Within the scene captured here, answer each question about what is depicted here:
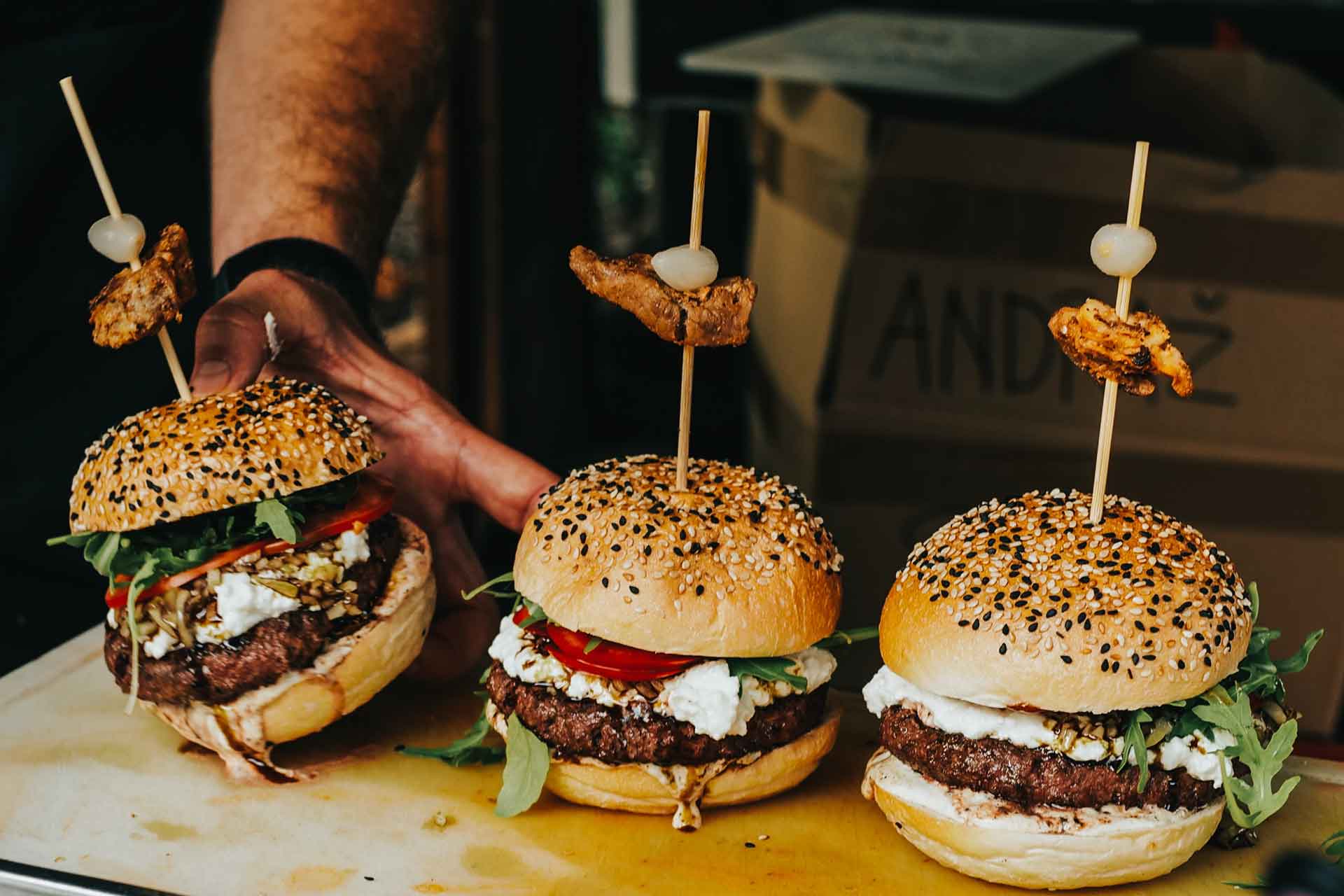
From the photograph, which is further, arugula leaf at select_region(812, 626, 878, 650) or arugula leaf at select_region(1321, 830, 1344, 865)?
arugula leaf at select_region(812, 626, 878, 650)

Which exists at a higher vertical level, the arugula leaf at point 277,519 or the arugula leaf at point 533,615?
the arugula leaf at point 277,519

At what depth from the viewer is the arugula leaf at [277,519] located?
2371 millimetres

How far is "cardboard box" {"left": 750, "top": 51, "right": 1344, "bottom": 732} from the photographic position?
3.70 m

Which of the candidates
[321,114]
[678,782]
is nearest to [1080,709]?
[678,782]

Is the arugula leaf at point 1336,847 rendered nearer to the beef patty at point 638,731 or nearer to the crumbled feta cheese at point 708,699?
the beef patty at point 638,731

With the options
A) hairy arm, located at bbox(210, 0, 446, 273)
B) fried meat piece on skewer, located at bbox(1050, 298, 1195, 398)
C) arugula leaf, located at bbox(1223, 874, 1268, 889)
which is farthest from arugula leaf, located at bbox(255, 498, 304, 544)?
arugula leaf, located at bbox(1223, 874, 1268, 889)

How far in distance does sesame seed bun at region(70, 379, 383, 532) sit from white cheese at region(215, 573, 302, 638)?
0.15 meters

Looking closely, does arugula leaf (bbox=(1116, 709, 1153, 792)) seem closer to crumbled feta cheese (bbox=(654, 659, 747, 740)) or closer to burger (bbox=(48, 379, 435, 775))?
crumbled feta cheese (bbox=(654, 659, 747, 740))

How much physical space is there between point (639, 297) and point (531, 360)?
4569 millimetres

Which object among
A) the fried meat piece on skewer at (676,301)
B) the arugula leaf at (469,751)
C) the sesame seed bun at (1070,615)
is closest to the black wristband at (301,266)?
the fried meat piece on skewer at (676,301)

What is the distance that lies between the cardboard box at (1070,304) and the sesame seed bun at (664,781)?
6.16 feet

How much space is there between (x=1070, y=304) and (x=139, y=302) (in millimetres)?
2738

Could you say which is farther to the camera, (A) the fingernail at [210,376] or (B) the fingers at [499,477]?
(B) the fingers at [499,477]

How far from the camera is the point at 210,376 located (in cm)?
277
